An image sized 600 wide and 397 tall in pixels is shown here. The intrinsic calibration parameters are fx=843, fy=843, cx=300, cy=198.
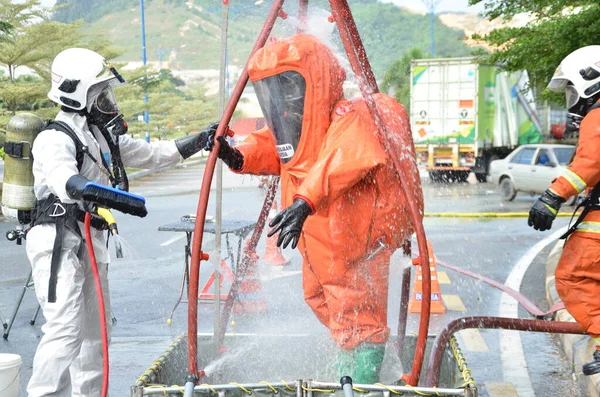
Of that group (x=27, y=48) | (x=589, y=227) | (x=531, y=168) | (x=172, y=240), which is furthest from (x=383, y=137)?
(x=27, y=48)

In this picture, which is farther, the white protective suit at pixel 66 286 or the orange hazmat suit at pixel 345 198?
the white protective suit at pixel 66 286

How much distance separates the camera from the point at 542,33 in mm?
9938

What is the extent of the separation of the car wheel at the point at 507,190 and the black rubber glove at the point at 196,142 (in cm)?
1455

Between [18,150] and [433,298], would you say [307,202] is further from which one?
[433,298]

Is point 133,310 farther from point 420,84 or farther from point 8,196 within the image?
point 420,84

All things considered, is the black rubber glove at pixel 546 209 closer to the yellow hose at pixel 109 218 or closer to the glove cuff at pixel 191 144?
the glove cuff at pixel 191 144

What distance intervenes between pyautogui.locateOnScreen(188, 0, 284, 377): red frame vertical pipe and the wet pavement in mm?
1084

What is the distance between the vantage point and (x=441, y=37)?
5572 cm

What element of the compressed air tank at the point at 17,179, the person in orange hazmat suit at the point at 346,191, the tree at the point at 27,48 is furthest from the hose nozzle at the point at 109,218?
the tree at the point at 27,48

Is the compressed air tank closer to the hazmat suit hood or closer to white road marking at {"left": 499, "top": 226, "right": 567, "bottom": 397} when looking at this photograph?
the hazmat suit hood

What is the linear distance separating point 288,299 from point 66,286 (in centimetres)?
442

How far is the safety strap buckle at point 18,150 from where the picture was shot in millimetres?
5109

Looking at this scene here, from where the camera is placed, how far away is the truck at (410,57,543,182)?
923 inches

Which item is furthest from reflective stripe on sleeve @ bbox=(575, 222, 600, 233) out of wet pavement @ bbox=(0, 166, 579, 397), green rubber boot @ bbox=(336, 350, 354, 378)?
green rubber boot @ bbox=(336, 350, 354, 378)
